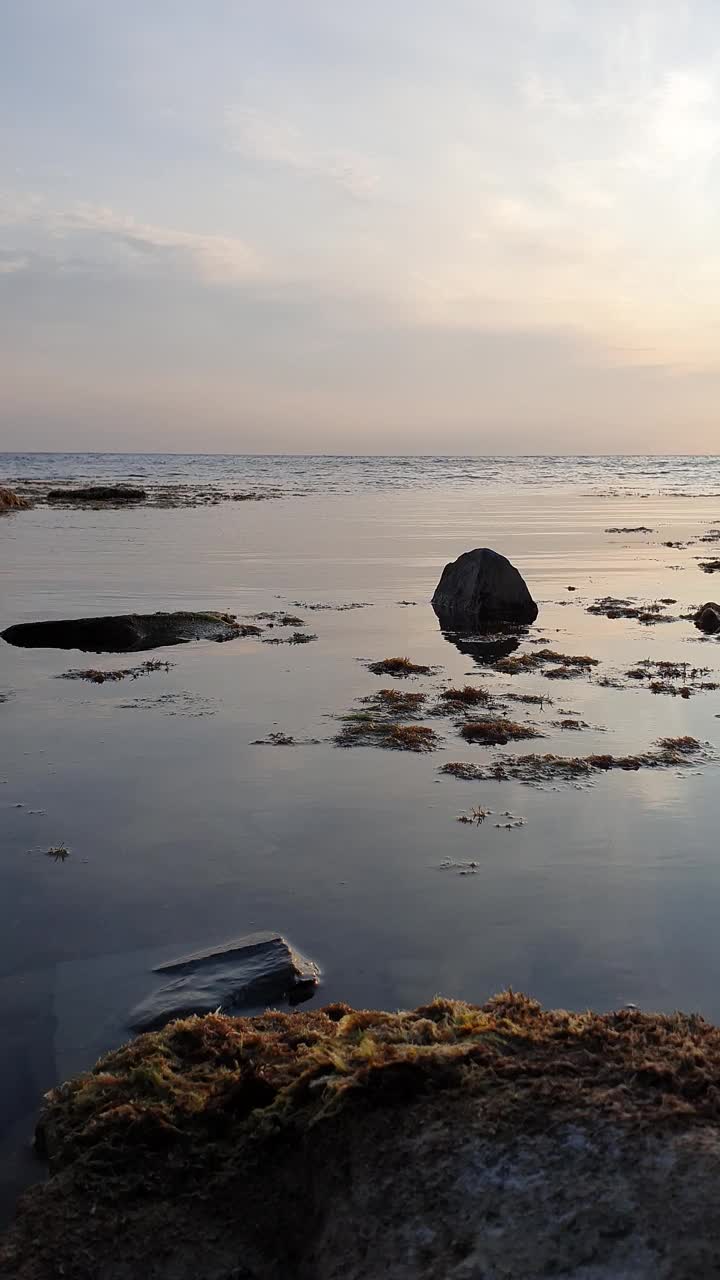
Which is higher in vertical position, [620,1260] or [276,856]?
[620,1260]

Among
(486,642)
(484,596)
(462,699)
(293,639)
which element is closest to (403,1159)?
(462,699)

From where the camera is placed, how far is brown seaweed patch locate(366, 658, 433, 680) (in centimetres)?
1343

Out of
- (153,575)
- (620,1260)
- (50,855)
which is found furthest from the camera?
(153,575)

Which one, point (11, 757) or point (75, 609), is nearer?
point (11, 757)

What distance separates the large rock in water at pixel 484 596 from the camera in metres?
17.7

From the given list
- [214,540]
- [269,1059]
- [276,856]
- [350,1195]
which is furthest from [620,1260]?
[214,540]

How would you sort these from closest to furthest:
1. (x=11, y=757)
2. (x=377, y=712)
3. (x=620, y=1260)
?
(x=620, y=1260)
(x=11, y=757)
(x=377, y=712)

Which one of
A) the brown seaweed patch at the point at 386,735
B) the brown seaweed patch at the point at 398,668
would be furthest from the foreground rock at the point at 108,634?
the brown seaweed patch at the point at 386,735

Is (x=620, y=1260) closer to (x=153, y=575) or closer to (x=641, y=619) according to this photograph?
(x=641, y=619)

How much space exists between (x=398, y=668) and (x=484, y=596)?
453cm

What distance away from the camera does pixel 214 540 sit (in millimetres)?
31000

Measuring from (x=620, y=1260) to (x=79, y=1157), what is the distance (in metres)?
2.11

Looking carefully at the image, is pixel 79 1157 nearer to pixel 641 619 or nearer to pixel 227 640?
pixel 227 640

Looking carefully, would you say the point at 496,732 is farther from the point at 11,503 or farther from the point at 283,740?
the point at 11,503
